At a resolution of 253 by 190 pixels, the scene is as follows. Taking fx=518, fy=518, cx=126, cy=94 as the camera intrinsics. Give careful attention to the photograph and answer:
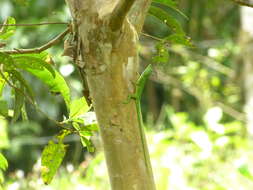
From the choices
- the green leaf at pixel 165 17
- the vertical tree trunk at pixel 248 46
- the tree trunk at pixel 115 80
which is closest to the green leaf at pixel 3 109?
the tree trunk at pixel 115 80

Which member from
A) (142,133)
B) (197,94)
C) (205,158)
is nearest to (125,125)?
(142,133)

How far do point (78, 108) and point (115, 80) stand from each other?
0.16 meters

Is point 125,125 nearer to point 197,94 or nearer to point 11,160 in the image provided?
point 197,94

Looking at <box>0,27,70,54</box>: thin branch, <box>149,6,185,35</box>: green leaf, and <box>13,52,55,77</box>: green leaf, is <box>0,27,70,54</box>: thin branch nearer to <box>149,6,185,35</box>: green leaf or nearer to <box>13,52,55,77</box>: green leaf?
<box>13,52,55,77</box>: green leaf

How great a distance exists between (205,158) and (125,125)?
1.38m

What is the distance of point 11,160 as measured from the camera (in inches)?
173

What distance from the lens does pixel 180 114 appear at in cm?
238

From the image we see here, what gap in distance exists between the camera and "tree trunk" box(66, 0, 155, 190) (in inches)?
24.4

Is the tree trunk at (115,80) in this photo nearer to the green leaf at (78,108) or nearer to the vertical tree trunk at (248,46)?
the green leaf at (78,108)

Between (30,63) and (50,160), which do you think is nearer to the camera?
(30,63)

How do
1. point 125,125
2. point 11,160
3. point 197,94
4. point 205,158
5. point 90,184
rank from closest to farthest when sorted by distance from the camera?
1. point 125,125
2. point 205,158
3. point 90,184
4. point 197,94
5. point 11,160

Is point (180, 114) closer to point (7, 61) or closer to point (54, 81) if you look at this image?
point (54, 81)

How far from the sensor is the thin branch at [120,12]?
58 cm

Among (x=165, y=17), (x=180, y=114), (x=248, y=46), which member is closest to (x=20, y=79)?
(x=165, y=17)
